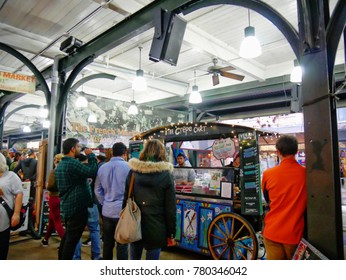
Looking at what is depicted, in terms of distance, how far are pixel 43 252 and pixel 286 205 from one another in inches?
165

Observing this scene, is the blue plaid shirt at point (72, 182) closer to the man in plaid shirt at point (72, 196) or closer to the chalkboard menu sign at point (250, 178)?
the man in plaid shirt at point (72, 196)

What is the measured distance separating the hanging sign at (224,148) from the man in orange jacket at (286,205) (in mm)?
2083

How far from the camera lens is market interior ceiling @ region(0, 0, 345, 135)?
4.54m

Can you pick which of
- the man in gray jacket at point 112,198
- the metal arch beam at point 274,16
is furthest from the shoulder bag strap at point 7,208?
the metal arch beam at point 274,16

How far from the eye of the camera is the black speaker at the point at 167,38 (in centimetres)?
322

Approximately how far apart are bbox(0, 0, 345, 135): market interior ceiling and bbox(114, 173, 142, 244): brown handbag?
303cm

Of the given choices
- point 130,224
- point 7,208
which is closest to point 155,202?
point 130,224

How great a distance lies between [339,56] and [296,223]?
5.62 metres

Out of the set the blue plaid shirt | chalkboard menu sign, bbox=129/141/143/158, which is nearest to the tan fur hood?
the blue plaid shirt

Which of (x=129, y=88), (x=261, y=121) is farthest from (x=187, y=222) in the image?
(x=261, y=121)

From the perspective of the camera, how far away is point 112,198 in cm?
314

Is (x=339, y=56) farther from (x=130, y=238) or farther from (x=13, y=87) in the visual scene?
(x=13, y=87)

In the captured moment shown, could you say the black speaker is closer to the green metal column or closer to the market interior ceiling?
the market interior ceiling

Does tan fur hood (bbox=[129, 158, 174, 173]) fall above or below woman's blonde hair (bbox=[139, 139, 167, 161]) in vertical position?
below
